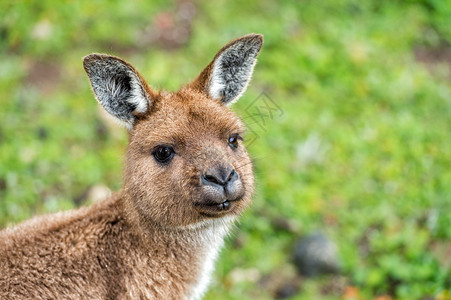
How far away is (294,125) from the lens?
8273 mm

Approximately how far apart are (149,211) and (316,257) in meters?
2.56

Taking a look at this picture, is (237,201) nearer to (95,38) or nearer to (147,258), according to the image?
(147,258)

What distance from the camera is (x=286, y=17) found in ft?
32.3

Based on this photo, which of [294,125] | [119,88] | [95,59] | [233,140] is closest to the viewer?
[95,59]

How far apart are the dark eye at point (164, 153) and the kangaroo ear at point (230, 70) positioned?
65 cm

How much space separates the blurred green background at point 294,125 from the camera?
6.65 metres

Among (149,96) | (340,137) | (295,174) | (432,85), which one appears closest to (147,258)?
(149,96)

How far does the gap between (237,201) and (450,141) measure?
4.58 m

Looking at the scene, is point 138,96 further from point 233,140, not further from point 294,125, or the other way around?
point 294,125

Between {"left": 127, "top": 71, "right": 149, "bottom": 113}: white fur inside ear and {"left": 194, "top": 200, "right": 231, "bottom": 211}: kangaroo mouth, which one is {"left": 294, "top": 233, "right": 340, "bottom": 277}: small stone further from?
{"left": 127, "top": 71, "right": 149, "bottom": 113}: white fur inside ear

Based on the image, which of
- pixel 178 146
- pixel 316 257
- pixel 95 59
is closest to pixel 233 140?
pixel 178 146

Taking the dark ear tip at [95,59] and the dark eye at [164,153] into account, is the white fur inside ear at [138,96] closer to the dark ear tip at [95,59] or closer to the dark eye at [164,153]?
the dark ear tip at [95,59]

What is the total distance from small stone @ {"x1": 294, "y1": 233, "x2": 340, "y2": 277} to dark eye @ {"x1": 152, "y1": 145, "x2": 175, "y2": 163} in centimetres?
261

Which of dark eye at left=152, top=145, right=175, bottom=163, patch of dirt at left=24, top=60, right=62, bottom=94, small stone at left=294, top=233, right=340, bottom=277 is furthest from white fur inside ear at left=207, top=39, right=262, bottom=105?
patch of dirt at left=24, top=60, right=62, bottom=94
